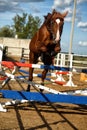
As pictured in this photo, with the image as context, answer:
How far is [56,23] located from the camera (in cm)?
797

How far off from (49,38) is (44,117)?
81.5 inches

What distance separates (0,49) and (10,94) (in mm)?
1467

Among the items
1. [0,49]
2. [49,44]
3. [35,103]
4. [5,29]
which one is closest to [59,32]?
[49,44]

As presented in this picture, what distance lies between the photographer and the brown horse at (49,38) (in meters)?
7.91

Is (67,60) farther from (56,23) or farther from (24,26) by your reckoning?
(24,26)

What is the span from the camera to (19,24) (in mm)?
80062

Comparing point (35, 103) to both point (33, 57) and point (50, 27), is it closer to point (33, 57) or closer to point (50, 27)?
point (33, 57)

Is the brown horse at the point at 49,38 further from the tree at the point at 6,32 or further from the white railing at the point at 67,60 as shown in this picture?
the tree at the point at 6,32

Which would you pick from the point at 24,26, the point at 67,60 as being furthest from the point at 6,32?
the point at 67,60

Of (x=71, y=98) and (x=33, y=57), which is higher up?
(x=33, y=57)

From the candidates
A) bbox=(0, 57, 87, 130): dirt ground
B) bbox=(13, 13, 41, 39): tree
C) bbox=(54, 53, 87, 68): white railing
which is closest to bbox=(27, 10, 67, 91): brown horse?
bbox=(0, 57, 87, 130): dirt ground

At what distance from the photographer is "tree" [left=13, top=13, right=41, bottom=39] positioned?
78438 millimetres

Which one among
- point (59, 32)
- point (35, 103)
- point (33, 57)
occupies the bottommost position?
point (35, 103)

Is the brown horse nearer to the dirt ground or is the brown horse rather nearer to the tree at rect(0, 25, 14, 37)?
the dirt ground
